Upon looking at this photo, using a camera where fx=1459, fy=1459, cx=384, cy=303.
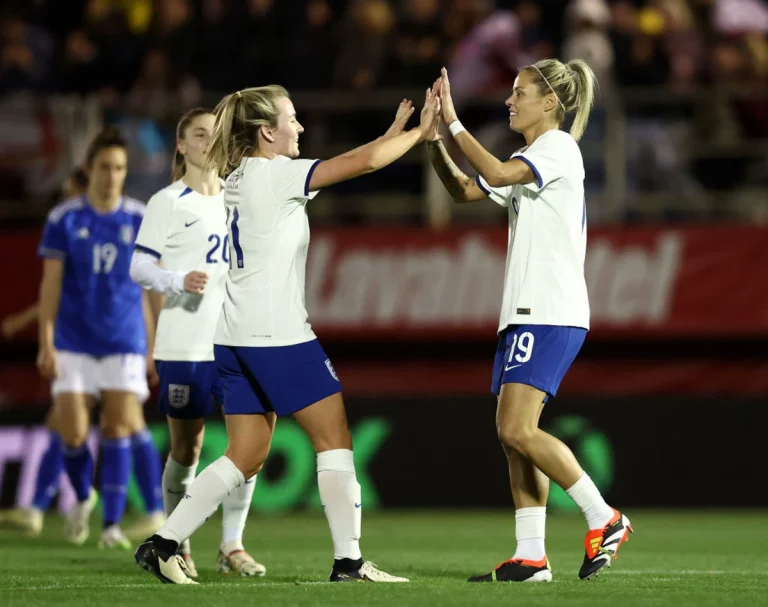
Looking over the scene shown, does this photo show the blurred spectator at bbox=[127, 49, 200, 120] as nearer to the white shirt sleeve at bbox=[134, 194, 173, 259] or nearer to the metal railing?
the metal railing

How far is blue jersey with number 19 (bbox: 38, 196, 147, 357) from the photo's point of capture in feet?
29.7

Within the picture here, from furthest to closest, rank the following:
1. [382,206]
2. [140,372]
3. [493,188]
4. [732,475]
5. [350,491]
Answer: [382,206], [732,475], [140,372], [493,188], [350,491]

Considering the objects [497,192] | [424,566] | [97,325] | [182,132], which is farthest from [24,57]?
[497,192]

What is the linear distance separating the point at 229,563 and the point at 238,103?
2210 millimetres

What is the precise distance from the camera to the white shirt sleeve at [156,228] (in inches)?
275

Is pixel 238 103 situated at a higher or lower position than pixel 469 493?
higher

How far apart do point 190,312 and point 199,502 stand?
1362 millimetres

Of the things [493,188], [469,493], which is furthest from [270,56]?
[493,188]

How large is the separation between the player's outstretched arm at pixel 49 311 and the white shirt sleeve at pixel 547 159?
12.8 feet

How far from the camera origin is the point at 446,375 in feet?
47.1

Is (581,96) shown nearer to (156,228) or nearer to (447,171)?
(447,171)

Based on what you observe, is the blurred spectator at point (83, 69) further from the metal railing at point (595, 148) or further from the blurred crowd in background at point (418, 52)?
the metal railing at point (595, 148)

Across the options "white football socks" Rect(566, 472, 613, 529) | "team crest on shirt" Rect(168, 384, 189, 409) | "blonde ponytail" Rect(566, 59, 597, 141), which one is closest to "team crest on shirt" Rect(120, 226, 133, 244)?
"team crest on shirt" Rect(168, 384, 189, 409)

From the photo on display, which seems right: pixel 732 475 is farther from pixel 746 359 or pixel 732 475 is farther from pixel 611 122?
pixel 611 122
